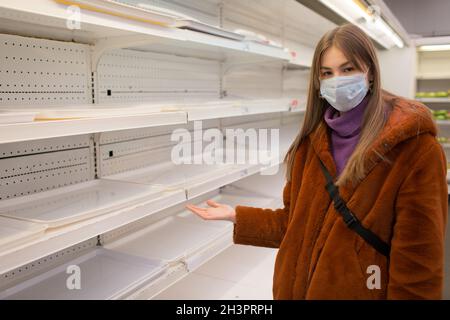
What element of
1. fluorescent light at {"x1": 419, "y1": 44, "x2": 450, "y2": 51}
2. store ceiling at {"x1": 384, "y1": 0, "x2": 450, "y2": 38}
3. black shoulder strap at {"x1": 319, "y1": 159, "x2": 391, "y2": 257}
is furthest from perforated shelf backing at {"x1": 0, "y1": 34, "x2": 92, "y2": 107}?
store ceiling at {"x1": 384, "y1": 0, "x2": 450, "y2": 38}

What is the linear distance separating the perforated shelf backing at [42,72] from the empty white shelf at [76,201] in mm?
368

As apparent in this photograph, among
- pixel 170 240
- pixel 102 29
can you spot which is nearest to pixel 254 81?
pixel 170 240

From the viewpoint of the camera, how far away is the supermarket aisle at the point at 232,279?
2.45 meters

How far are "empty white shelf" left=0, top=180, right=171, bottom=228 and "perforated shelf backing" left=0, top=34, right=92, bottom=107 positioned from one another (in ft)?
1.21

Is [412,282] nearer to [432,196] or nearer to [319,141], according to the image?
[432,196]

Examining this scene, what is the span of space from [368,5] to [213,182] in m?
1.82

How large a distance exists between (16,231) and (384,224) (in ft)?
3.42

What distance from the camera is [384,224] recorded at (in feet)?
3.87

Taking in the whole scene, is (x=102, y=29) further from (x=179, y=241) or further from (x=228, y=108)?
(x=179, y=241)

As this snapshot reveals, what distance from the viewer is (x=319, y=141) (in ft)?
4.42

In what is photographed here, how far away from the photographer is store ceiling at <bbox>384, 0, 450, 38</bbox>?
6.22m

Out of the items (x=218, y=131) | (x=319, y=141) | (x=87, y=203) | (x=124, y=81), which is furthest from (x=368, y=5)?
(x=87, y=203)

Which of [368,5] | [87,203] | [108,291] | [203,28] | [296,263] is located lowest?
[108,291]

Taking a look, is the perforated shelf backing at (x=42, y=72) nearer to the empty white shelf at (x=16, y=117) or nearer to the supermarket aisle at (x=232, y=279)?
the empty white shelf at (x=16, y=117)
